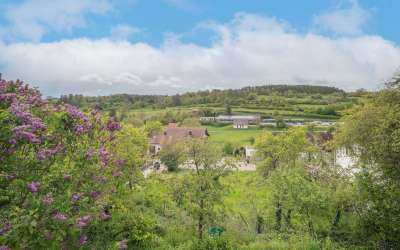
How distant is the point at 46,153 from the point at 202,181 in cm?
862

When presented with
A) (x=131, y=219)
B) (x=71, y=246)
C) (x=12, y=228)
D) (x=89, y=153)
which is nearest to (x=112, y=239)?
(x=131, y=219)

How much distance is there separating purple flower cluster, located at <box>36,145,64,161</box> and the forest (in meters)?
0.02

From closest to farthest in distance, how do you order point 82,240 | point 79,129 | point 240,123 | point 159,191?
1. point 79,129
2. point 82,240
3. point 159,191
4. point 240,123

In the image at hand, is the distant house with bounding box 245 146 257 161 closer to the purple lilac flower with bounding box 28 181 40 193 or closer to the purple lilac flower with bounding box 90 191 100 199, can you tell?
the purple lilac flower with bounding box 90 191 100 199

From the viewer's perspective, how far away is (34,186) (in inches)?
199

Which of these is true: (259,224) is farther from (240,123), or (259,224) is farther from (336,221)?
(240,123)

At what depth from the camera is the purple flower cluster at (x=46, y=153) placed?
5.55 meters

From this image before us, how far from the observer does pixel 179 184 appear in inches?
558

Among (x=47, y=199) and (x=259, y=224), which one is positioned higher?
(x=47, y=199)

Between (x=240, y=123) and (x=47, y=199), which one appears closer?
(x=47, y=199)

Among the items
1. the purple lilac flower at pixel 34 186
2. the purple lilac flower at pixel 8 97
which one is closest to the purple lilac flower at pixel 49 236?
the purple lilac flower at pixel 34 186

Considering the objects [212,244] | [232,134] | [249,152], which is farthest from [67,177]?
[232,134]

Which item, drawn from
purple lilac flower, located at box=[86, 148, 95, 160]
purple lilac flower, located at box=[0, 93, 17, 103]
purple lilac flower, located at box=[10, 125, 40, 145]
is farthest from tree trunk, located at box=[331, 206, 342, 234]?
purple lilac flower, located at box=[0, 93, 17, 103]

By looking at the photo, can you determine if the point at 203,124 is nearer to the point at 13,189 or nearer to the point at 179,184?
the point at 179,184
